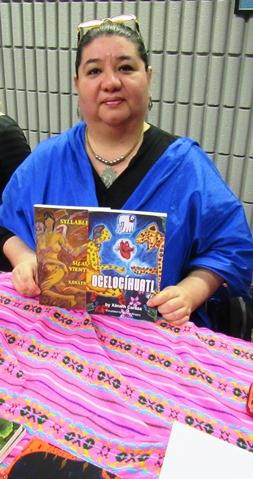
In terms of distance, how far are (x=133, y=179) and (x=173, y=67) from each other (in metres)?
1.38

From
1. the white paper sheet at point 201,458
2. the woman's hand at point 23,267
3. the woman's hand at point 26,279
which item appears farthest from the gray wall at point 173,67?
the white paper sheet at point 201,458

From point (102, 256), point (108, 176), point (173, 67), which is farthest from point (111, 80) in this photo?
point (173, 67)

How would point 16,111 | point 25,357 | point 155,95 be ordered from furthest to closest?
point 16,111
point 155,95
point 25,357

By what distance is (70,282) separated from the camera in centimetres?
94

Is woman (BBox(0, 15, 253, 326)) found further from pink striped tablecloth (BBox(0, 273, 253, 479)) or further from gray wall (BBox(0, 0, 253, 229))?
gray wall (BBox(0, 0, 253, 229))

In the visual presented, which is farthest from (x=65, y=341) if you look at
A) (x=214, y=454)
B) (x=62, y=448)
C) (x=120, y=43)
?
(x=120, y=43)

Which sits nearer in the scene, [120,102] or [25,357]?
[25,357]

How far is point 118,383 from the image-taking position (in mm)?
778

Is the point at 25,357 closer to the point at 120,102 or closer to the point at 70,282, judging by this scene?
the point at 70,282

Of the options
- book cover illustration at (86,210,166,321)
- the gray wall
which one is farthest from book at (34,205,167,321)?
the gray wall

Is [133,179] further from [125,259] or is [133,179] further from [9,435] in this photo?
[9,435]

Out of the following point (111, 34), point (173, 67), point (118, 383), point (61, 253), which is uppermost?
point (111, 34)

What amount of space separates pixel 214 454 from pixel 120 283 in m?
0.38

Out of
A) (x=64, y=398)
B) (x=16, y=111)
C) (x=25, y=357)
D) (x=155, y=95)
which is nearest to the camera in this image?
(x=64, y=398)
